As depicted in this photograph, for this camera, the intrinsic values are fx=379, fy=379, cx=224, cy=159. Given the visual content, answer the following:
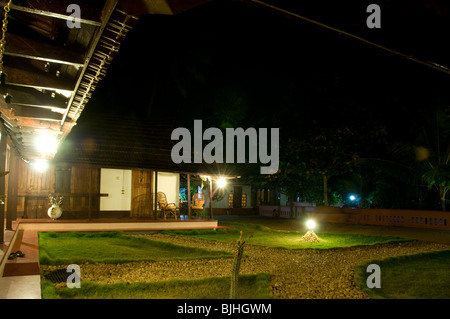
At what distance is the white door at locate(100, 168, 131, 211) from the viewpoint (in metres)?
17.7

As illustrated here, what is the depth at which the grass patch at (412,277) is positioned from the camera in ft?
20.2

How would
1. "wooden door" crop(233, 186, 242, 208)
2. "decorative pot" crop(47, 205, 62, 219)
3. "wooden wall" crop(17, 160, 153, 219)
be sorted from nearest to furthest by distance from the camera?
"decorative pot" crop(47, 205, 62, 219) → "wooden wall" crop(17, 160, 153, 219) → "wooden door" crop(233, 186, 242, 208)

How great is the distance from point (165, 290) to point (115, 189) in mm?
12673

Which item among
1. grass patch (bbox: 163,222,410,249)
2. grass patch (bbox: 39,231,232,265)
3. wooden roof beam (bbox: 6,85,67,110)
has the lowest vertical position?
grass patch (bbox: 163,222,410,249)

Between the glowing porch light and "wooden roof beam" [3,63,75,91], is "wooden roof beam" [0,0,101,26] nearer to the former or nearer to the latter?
"wooden roof beam" [3,63,75,91]

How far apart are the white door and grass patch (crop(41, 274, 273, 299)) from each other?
39.2 feet

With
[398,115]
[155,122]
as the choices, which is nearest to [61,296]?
[155,122]

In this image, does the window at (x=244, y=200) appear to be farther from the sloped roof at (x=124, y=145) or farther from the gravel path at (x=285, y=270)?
the gravel path at (x=285, y=270)

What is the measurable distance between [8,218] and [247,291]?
30.5ft

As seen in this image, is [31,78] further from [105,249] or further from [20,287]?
[105,249]

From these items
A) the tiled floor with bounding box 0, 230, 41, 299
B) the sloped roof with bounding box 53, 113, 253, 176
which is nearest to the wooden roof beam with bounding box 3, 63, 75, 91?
the tiled floor with bounding box 0, 230, 41, 299

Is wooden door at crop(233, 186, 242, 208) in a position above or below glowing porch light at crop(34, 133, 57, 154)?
below

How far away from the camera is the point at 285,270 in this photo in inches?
311
